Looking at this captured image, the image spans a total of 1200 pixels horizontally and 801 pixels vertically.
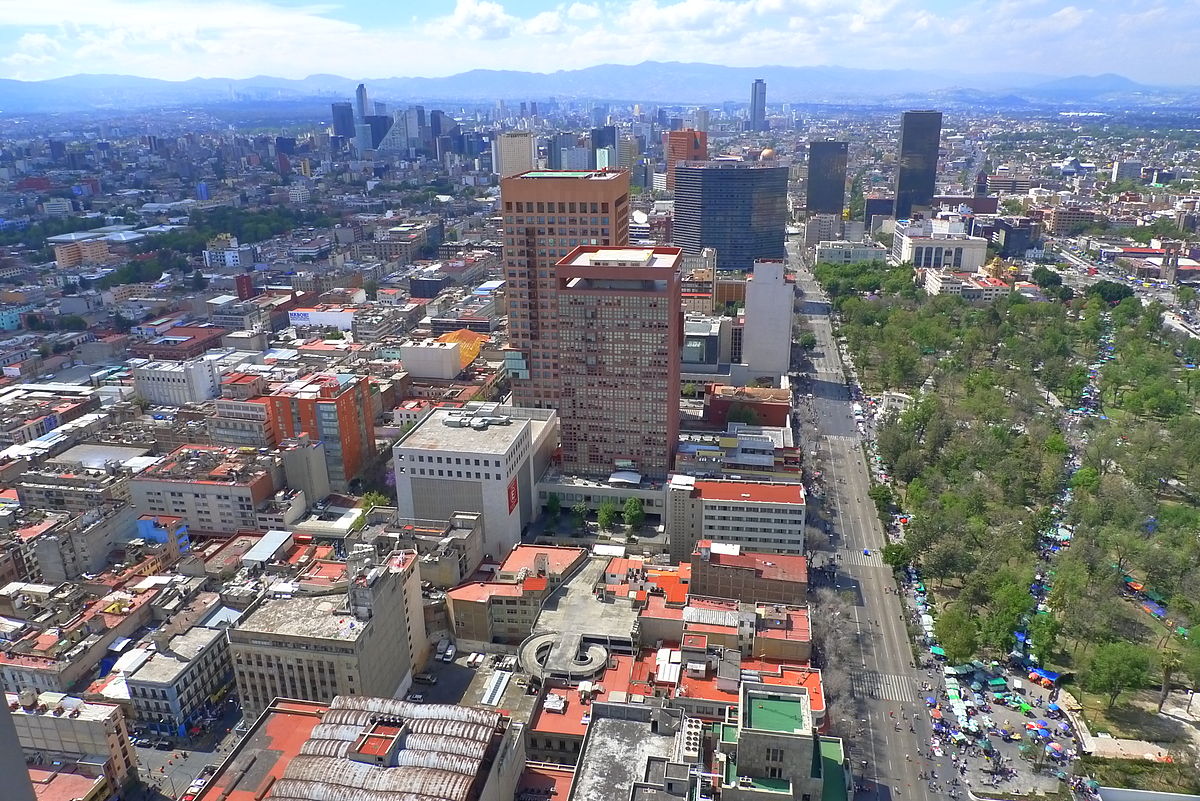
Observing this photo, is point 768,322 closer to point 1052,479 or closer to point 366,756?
point 1052,479

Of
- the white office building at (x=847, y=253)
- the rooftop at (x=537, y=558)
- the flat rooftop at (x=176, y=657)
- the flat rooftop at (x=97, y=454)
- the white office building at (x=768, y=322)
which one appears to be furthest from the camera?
the white office building at (x=847, y=253)

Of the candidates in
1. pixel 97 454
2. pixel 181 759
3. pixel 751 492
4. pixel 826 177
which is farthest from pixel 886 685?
pixel 826 177

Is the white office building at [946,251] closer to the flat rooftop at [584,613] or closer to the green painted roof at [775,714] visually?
the flat rooftop at [584,613]

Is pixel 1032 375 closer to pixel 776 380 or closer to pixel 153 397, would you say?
pixel 776 380

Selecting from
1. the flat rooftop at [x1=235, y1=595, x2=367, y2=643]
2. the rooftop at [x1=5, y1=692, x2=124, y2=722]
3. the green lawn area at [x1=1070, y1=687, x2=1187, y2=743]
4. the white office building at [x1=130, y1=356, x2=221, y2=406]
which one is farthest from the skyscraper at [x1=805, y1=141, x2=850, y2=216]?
the rooftop at [x1=5, y1=692, x2=124, y2=722]

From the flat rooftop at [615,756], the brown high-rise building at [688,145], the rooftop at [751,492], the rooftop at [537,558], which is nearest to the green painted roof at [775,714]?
the flat rooftop at [615,756]

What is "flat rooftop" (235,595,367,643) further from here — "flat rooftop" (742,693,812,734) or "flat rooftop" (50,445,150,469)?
"flat rooftop" (50,445,150,469)

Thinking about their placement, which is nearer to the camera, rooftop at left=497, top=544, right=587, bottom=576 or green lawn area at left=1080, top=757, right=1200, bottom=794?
green lawn area at left=1080, top=757, right=1200, bottom=794
